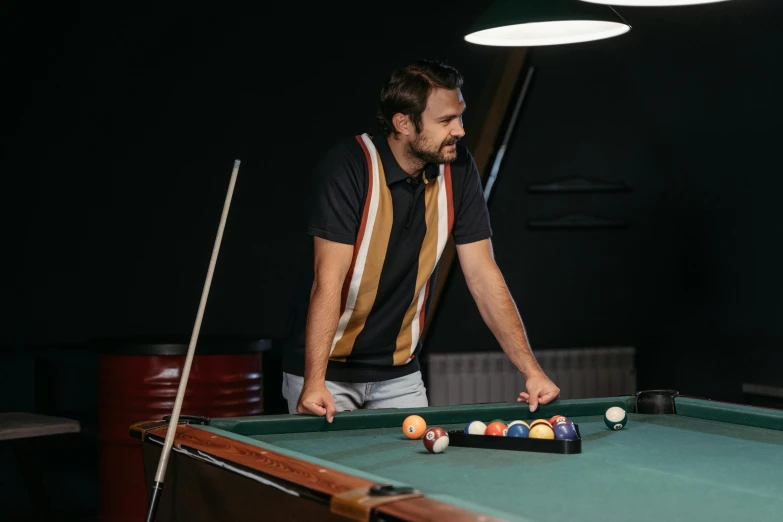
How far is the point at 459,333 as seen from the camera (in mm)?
5348

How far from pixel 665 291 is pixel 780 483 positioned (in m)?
3.86

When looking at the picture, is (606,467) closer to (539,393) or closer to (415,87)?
(539,393)

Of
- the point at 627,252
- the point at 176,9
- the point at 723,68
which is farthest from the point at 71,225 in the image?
the point at 723,68

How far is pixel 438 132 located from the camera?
8.70 feet

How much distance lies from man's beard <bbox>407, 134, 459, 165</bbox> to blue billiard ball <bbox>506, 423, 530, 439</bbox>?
2.80ft

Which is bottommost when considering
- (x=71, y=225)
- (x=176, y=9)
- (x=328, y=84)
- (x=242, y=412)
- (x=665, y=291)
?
(x=242, y=412)

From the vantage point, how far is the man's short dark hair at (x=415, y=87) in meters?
2.68

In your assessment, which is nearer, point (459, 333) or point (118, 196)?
point (118, 196)

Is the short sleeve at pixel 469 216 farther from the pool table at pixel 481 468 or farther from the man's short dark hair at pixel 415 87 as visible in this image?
the pool table at pixel 481 468

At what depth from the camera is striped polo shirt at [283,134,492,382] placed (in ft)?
8.63

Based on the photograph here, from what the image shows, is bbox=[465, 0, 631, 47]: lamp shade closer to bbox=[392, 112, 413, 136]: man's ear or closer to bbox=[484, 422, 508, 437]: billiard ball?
bbox=[392, 112, 413, 136]: man's ear

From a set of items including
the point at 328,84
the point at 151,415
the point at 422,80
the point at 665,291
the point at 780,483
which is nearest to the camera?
the point at 780,483

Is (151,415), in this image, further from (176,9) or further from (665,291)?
(665,291)

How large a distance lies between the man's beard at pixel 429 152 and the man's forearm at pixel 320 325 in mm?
419
